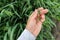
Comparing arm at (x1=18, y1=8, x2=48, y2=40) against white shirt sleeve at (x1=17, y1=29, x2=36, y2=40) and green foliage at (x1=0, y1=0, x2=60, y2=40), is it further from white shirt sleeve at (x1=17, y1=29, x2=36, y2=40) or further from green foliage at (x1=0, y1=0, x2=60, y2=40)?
green foliage at (x1=0, y1=0, x2=60, y2=40)

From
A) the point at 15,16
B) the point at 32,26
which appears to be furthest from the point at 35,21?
the point at 15,16

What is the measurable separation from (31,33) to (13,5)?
46 cm

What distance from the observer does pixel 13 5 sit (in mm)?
1879

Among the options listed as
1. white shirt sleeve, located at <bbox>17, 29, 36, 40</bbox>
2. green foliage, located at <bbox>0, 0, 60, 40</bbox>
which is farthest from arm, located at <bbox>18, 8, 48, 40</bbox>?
green foliage, located at <bbox>0, 0, 60, 40</bbox>

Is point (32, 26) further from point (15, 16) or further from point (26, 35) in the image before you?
point (15, 16)

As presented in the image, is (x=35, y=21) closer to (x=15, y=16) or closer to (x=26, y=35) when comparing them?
(x=26, y=35)

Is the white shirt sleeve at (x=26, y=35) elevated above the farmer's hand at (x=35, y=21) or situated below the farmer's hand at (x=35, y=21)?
below

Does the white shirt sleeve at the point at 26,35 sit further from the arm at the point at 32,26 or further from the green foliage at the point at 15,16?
the green foliage at the point at 15,16

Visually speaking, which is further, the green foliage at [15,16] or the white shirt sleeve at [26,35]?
the green foliage at [15,16]

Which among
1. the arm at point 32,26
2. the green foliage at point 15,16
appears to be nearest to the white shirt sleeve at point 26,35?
the arm at point 32,26

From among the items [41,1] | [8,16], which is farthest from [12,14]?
[41,1]

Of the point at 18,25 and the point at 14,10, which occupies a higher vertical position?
the point at 14,10

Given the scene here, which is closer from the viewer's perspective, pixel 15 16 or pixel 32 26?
pixel 32 26

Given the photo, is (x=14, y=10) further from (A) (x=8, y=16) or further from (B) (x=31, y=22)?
(B) (x=31, y=22)
